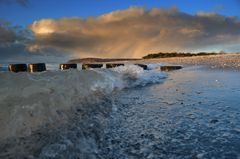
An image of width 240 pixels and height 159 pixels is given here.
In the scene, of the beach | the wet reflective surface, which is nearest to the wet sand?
the wet reflective surface

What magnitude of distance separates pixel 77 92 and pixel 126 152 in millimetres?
3547

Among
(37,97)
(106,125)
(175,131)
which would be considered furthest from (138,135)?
(37,97)

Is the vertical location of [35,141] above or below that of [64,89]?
below

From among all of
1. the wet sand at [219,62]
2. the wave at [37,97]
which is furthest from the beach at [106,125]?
the wet sand at [219,62]

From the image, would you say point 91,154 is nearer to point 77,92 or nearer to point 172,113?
point 172,113

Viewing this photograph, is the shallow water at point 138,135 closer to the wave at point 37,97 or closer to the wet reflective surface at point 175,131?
the wet reflective surface at point 175,131

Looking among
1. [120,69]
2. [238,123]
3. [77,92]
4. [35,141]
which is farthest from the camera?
[120,69]

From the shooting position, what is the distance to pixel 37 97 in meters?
5.08

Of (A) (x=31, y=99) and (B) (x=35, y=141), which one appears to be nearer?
(B) (x=35, y=141)

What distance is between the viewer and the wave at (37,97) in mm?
4082

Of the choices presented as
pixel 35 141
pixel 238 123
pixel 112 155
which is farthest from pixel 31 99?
pixel 238 123

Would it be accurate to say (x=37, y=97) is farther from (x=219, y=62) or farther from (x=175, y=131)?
(x=219, y=62)

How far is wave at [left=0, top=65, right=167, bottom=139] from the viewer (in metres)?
4.08

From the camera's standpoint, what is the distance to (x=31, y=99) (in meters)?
4.89
